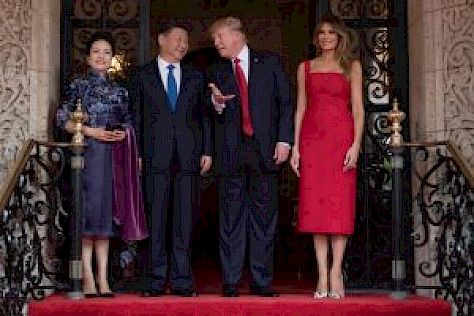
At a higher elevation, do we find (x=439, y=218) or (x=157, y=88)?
(x=157, y=88)

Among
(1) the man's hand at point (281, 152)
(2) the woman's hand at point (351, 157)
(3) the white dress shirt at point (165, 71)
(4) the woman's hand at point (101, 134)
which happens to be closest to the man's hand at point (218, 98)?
(3) the white dress shirt at point (165, 71)

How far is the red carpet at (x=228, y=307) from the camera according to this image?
6.38m

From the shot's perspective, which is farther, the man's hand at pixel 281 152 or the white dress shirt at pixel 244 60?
the white dress shirt at pixel 244 60

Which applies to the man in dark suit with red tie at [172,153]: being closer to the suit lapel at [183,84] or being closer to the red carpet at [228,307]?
the suit lapel at [183,84]

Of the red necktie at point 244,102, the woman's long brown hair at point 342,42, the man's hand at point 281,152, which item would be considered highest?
the woman's long brown hair at point 342,42

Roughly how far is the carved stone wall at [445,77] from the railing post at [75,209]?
2.42 meters

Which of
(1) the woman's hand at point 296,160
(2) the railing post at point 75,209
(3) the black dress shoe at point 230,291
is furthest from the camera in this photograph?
(1) the woman's hand at point 296,160

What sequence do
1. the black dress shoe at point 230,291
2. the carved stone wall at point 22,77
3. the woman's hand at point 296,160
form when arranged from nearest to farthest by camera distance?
the black dress shoe at point 230,291
the woman's hand at point 296,160
the carved stone wall at point 22,77

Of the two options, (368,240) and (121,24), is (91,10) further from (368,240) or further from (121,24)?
(368,240)

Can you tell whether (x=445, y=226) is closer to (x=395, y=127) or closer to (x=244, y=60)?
(x=395, y=127)

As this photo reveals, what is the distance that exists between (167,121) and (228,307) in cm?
136

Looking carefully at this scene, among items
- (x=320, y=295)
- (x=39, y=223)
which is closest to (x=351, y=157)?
(x=320, y=295)

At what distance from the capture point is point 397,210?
689 cm

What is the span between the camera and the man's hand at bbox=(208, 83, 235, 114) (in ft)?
22.1
